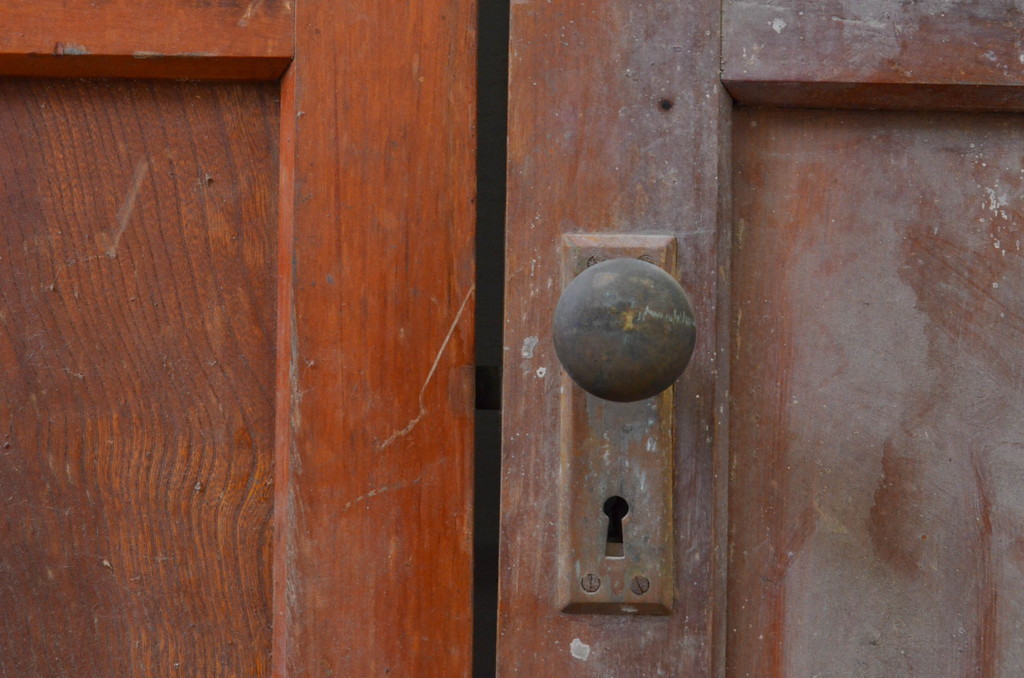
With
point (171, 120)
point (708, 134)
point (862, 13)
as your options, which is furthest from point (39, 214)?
point (862, 13)

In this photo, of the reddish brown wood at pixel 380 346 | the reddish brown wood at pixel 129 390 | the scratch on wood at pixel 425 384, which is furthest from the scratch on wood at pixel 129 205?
the scratch on wood at pixel 425 384

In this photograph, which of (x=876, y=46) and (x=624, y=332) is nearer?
(x=624, y=332)

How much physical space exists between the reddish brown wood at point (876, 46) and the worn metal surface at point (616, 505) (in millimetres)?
172

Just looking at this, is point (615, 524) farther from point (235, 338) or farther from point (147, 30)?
point (147, 30)

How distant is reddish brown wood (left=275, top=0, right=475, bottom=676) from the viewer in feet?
1.94

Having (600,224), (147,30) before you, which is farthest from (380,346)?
(147,30)

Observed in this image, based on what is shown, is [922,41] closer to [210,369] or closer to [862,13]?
[862,13]

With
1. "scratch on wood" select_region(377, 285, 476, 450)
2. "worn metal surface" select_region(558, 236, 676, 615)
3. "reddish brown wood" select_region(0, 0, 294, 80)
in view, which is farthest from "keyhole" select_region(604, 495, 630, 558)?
"reddish brown wood" select_region(0, 0, 294, 80)

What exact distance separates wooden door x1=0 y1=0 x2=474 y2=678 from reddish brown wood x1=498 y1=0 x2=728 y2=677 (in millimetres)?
43

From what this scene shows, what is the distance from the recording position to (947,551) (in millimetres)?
589

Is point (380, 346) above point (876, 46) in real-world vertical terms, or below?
below

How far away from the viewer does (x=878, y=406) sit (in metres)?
0.59

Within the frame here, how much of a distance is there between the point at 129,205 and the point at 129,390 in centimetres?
13

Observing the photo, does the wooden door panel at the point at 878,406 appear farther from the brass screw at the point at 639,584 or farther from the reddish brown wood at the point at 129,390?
the reddish brown wood at the point at 129,390
